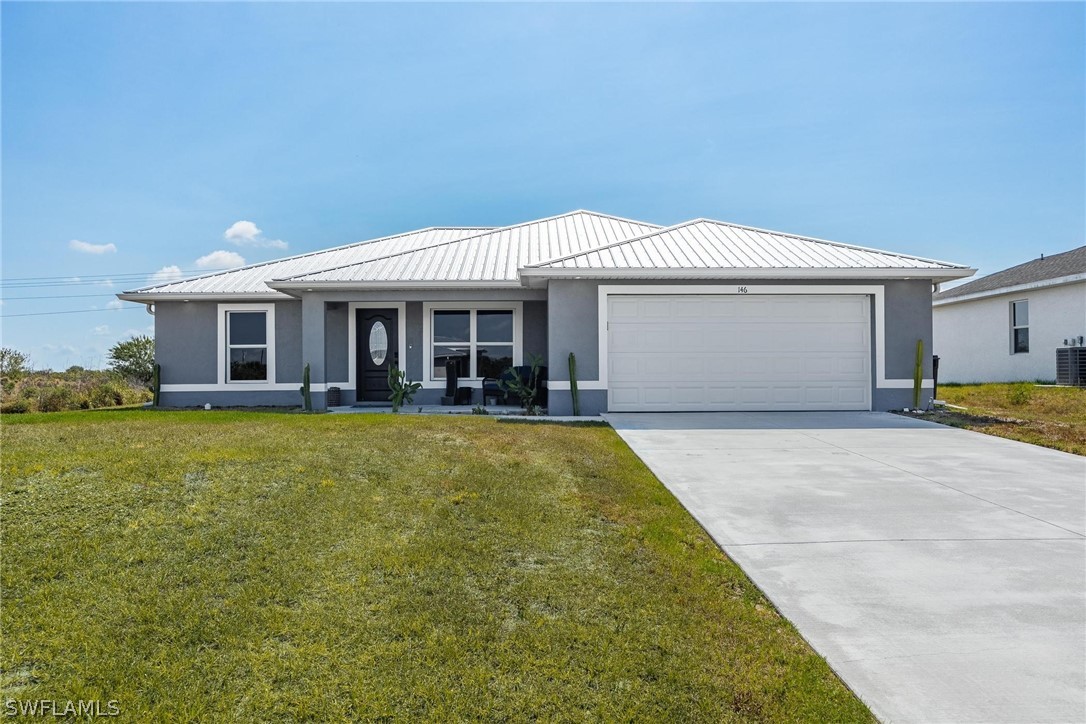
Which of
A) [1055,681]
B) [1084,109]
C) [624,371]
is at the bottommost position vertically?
[1055,681]

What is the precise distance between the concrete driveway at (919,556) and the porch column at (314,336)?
7835mm

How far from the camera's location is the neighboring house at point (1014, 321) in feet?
56.7

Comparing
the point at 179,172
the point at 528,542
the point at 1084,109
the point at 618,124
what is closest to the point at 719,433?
the point at 528,542

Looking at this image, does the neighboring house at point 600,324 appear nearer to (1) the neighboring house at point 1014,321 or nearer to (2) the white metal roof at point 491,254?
(2) the white metal roof at point 491,254

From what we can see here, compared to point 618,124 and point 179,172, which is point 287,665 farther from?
point 179,172

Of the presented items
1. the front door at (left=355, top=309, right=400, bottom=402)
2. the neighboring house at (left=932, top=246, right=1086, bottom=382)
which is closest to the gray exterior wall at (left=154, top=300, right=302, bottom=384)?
the front door at (left=355, top=309, right=400, bottom=402)

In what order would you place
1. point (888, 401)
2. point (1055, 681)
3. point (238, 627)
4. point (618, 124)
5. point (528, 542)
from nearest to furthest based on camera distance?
point (1055, 681) < point (238, 627) < point (528, 542) < point (888, 401) < point (618, 124)

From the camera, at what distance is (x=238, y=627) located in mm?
3084

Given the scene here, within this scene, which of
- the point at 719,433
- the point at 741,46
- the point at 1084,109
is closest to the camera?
the point at 719,433

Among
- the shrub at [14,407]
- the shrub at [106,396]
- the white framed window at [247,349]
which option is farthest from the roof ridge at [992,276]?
the shrub at [14,407]

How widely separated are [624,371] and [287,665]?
979 centimetres

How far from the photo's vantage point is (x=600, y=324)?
11.8m

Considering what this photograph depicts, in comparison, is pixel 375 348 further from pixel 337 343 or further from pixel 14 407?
pixel 14 407

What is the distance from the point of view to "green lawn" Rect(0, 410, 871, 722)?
258cm
